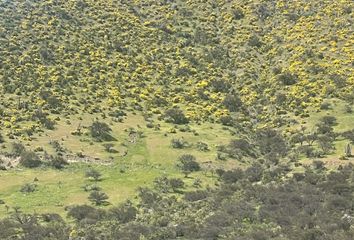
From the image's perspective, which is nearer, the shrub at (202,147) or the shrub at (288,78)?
the shrub at (202,147)

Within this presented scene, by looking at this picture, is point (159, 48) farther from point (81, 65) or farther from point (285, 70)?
point (285, 70)

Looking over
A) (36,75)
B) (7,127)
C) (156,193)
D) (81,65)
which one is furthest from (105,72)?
(156,193)

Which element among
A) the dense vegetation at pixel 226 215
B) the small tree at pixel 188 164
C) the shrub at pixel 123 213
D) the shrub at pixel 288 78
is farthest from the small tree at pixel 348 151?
the shrub at pixel 123 213

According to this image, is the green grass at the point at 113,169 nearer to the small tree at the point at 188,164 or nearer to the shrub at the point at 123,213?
the small tree at the point at 188,164

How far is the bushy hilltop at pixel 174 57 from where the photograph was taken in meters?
79.2

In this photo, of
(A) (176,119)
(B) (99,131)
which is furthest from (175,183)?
(A) (176,119)

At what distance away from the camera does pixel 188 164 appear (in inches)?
2384

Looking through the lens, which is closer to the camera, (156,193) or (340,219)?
(340,219)

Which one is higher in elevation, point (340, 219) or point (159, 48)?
point (159, 48)

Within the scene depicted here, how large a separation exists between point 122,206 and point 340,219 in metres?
17.8

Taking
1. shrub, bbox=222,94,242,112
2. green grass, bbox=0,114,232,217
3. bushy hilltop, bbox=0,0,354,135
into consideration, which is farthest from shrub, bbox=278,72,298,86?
green grass, bbox=0,114,232,217

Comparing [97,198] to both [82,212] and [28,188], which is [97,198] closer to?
[82,212]

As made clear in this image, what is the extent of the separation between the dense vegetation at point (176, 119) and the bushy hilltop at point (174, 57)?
0.32 m

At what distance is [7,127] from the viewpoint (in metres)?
67.8
